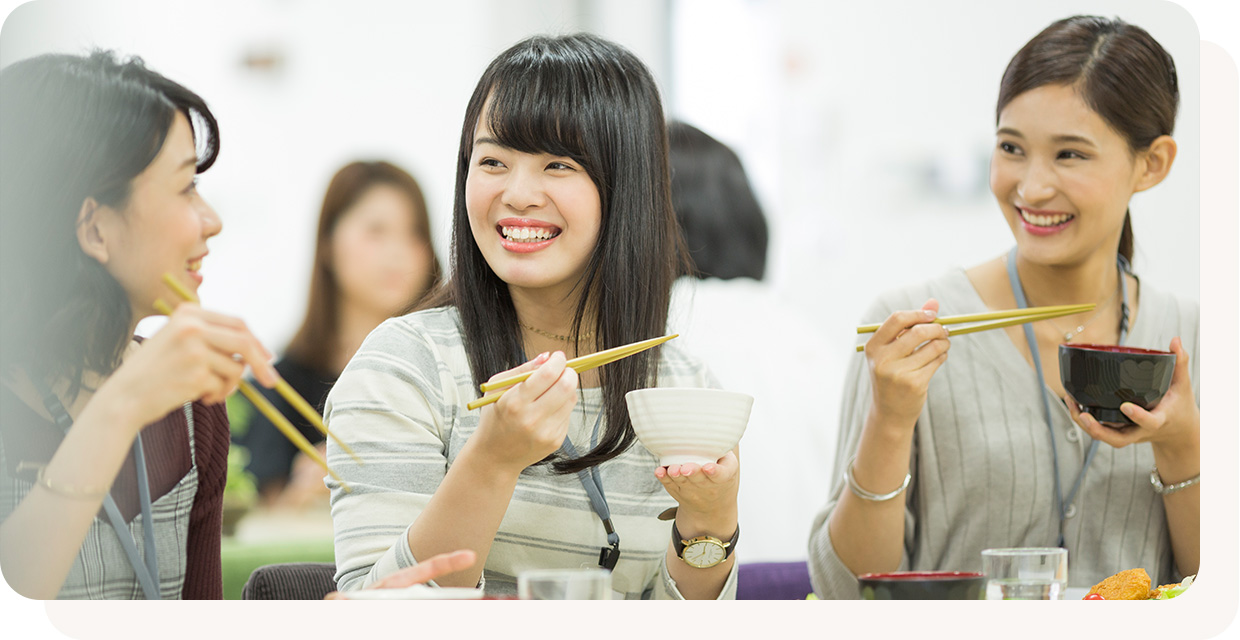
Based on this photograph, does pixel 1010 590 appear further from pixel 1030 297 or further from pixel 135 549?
pixel 135 549

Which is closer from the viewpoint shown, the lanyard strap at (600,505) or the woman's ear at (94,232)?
the woman's ear at (94,232)

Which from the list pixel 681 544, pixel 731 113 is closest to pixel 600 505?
pixel 681 544

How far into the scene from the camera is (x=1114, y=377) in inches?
42.6

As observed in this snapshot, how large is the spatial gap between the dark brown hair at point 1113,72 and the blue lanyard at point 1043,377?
0.22m

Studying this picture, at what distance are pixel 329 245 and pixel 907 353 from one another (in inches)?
70.8

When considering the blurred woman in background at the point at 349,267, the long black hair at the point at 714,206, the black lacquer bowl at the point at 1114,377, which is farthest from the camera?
the blurred woman in background at the point at 349,267

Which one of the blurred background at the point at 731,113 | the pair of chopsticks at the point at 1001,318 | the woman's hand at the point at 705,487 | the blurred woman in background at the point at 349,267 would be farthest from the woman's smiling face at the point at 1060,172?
the blurred woman in background at the point at 349,267

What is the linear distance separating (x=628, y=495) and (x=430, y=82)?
222 centimetres

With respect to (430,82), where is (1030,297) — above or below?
below

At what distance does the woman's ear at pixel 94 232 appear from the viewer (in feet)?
2.82

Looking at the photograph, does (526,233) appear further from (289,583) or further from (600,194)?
(289,583)

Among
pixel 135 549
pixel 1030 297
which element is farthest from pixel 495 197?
pixel 1030 297

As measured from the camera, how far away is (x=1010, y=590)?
35.9 inches

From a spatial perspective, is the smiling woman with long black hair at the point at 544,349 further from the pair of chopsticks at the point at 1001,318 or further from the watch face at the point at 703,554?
the pair of chopsticks at the point at 1001,318
